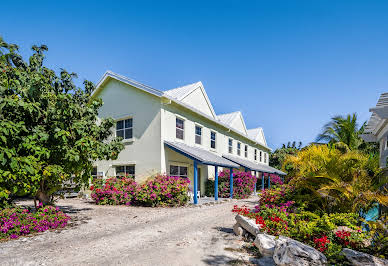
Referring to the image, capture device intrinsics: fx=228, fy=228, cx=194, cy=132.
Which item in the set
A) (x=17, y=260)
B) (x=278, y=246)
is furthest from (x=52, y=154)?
(x=278, y=246)

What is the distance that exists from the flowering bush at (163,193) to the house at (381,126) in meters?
8.96

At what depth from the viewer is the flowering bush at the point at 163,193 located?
11.8m

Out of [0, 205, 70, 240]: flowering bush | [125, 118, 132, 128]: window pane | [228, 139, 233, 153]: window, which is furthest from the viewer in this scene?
[228, 139, 233, 153]: window

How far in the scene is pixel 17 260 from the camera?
15.2 feet

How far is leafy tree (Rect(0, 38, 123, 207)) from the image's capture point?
626cm

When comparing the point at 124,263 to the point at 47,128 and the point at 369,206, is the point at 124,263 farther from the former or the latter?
the point at 369,206

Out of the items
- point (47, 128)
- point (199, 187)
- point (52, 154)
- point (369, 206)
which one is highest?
point (47, 128)

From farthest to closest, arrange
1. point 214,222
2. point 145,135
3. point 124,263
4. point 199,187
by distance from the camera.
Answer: point 199,187, point 145,135, point 214,222, point 124,263

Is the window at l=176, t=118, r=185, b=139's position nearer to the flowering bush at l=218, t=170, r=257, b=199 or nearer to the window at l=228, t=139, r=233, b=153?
the flowering bush at l=218, t=170, r=257, b=199

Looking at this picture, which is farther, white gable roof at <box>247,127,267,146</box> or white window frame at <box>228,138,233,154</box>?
white gable roof at <box>247,127,267,146</box>

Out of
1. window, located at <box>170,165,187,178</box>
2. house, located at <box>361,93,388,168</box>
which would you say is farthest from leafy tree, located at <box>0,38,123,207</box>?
house, located at <box>361,93,388,168</box>

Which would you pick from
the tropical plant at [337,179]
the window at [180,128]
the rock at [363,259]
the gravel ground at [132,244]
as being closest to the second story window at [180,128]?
the window at [180,128]

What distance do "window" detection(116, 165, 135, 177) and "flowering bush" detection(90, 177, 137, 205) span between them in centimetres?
127

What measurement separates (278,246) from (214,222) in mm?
3951
